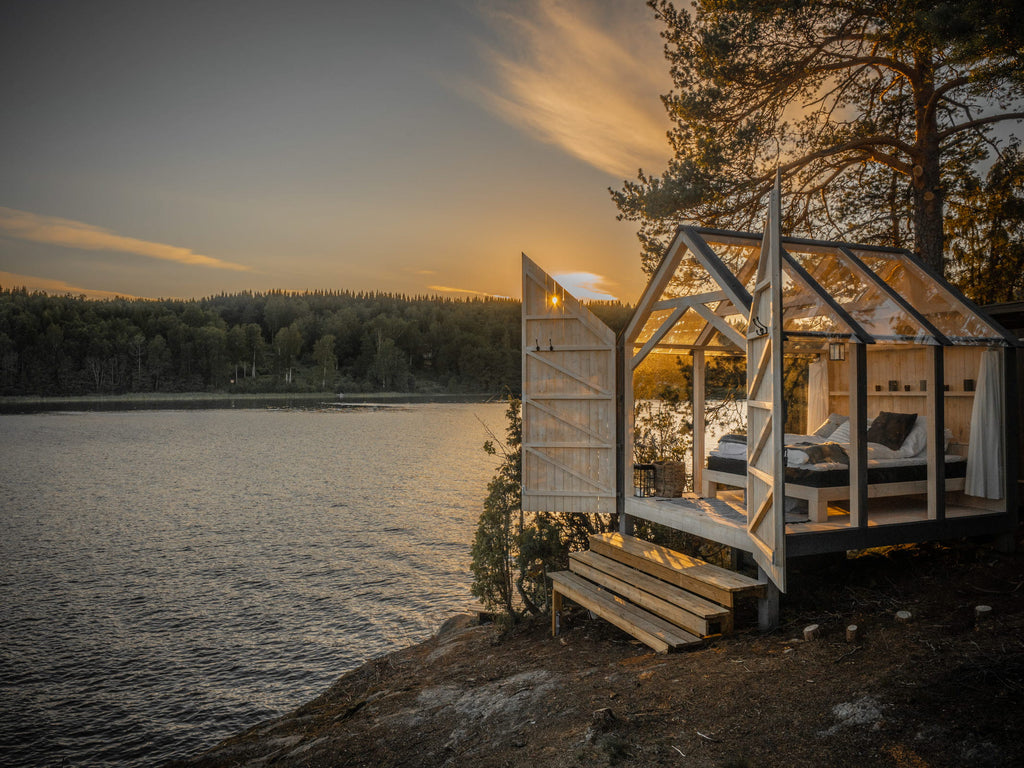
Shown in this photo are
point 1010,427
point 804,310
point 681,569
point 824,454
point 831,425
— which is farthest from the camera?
point 831,425

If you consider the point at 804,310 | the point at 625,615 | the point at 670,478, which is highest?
the point at 804,310

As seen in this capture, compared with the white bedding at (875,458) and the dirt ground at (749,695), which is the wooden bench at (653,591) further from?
the white bedding at (875,458)

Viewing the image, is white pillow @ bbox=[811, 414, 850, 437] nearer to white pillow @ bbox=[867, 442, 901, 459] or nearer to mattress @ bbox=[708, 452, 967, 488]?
white pillow @ bbox=[867, 442, 901, 459]

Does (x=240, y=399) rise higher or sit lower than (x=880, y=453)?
lower

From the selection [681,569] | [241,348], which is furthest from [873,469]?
[241,348]

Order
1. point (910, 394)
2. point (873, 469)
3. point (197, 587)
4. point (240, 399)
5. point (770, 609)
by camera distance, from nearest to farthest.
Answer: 1. point (770, 609)
2. point (873, 469)
3. point (910, 394)
4. point (197, 587)
5. point (240, 399)

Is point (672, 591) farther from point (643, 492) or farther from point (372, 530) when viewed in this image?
point (372, 530)

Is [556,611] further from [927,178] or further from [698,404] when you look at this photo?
[927,178]

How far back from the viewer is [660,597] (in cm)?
512

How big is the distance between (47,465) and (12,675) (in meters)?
21.5

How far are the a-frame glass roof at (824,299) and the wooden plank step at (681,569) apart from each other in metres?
2.01

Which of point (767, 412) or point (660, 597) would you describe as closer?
point (767, 412)

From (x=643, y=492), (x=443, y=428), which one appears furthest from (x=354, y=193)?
(x=643, y=492)

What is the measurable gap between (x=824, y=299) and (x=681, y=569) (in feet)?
8.59
